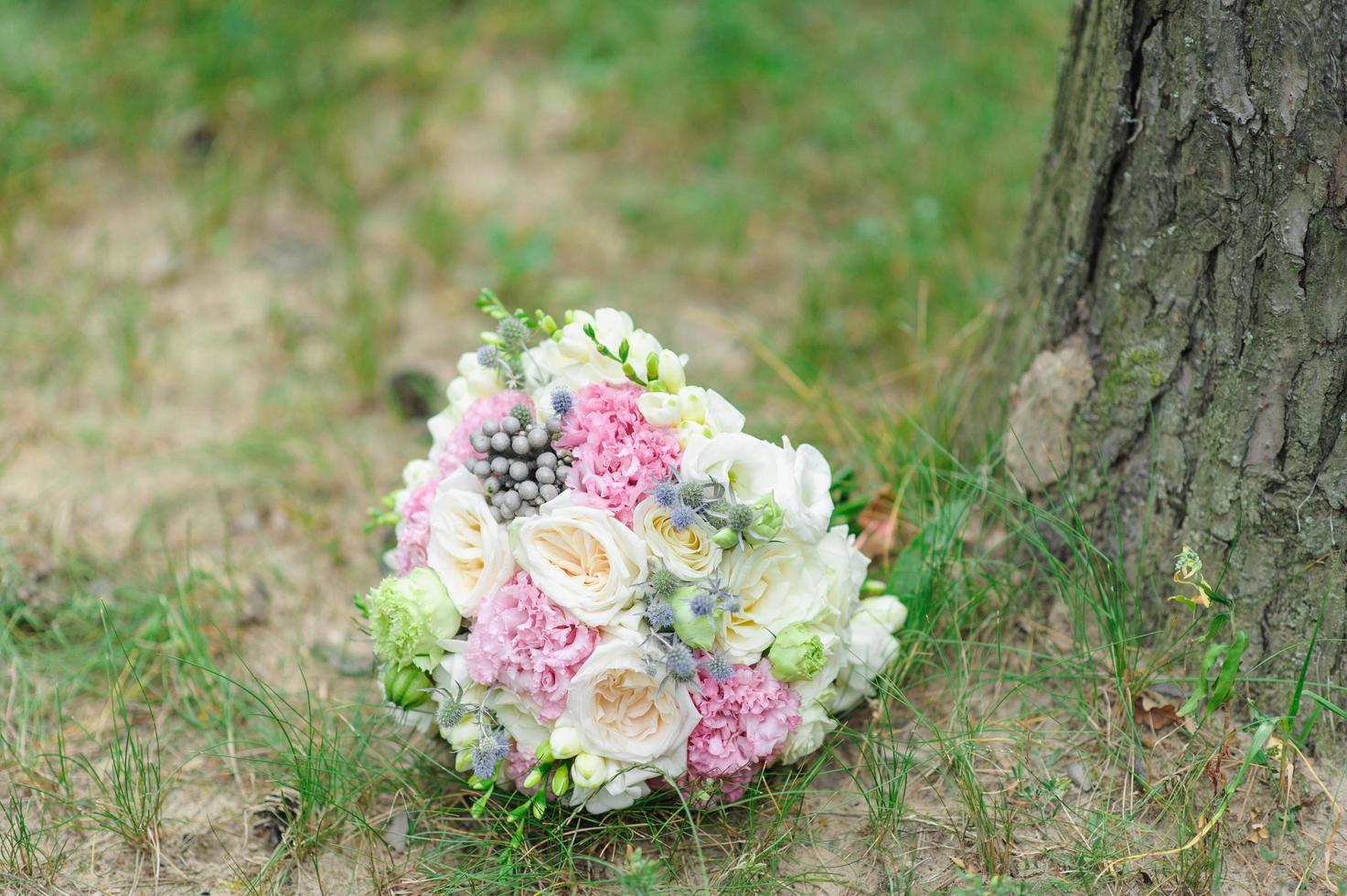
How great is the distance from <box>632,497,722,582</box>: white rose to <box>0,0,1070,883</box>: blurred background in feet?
2.70

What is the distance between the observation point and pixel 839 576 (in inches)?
69.9

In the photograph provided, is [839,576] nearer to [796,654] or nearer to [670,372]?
[796,654]

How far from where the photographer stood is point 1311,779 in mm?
1785

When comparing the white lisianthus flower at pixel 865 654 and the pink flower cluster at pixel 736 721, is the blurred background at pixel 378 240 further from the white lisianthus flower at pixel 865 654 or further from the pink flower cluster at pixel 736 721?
the pink flower cluster at pixel 736 721

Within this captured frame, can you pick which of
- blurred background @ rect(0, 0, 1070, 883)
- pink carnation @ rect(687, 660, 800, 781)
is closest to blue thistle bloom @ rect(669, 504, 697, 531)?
pink carnation @ rect(687, 660, 800, 781)

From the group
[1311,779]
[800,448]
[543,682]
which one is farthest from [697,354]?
[1311,779]

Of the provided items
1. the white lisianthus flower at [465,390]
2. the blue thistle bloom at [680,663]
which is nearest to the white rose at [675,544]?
the blue thistle bloom at [680,663]

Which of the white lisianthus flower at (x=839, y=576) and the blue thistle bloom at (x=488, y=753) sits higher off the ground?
the white lisianthus flower at (x=839, y=576)

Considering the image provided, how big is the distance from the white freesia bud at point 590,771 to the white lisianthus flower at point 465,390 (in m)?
0.61

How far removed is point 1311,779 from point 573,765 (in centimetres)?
119

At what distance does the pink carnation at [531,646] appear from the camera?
1.65 meters

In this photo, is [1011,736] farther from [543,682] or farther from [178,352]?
[178,352]

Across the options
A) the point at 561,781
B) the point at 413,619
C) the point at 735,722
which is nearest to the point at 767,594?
the point at 735,722

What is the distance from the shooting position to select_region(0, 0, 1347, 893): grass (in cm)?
177
